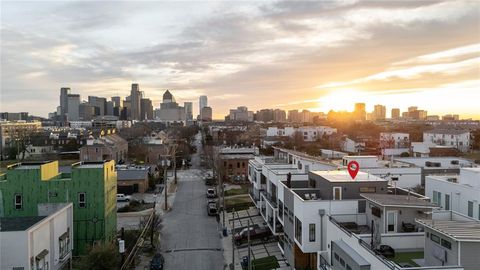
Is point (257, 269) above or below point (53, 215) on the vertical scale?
below

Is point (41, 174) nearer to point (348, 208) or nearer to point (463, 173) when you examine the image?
point (348, 208)

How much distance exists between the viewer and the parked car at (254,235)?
20.2m

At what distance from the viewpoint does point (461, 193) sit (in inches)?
661

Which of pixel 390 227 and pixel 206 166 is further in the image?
pixel 206 166

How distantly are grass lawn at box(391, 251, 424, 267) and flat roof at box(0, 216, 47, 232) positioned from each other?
428 inches

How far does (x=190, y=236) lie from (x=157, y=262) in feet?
15.3

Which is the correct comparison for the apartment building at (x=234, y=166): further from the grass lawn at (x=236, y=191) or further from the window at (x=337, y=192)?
the window at (x=337, y=192)

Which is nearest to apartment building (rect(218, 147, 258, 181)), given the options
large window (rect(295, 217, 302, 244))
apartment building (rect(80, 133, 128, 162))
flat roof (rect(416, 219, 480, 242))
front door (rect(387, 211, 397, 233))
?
apartment building (rect(80, 133, 128, 162))

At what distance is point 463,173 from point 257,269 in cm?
966

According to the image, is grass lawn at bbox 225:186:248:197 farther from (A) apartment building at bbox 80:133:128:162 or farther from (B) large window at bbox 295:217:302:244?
(B) large window at bbox 295:217:302:244

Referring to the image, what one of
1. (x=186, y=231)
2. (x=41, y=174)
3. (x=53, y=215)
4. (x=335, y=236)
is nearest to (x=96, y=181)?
(x=41, y=174)

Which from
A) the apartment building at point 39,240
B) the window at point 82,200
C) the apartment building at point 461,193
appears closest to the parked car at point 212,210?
the window at point 82,200

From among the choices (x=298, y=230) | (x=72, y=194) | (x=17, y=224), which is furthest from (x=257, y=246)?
Answer: (x=17, y=224)

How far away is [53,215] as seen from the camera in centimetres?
1477
